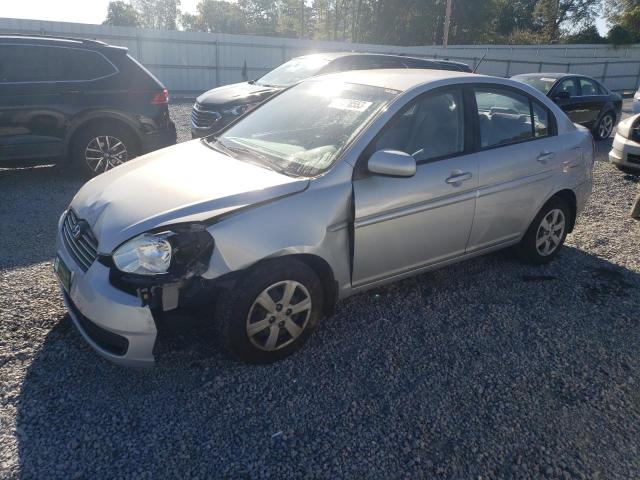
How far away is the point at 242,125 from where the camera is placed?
398 cm

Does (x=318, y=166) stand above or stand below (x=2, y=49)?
below

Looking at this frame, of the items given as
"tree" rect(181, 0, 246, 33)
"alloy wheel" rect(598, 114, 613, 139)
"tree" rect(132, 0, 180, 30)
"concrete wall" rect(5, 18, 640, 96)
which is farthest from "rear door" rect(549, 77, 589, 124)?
"tree" rect(132, 0, 180, 30)

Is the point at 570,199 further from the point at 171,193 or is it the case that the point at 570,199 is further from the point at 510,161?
the point at 171,193

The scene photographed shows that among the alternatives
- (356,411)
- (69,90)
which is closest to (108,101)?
(69,90)

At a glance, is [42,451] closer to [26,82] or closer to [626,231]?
[26,82]

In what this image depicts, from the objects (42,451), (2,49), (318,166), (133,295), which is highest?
(2,49)

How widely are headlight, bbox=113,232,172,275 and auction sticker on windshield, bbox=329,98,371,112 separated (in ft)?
5.22

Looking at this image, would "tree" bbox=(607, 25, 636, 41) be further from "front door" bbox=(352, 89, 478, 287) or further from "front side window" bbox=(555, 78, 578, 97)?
"front door" bbox=(352, 89, 478, 287)

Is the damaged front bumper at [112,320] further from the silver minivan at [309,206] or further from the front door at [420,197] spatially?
the front door at [420,197]

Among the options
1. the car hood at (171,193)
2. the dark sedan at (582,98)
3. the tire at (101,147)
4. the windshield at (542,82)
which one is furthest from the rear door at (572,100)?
the car hood at (171,193)

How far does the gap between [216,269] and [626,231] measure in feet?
16.2

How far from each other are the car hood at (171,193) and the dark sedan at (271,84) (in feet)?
14.0

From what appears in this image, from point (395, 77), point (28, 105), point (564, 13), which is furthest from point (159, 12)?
point (395, 77)

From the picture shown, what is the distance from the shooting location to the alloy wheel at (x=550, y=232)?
4359 millimetres
